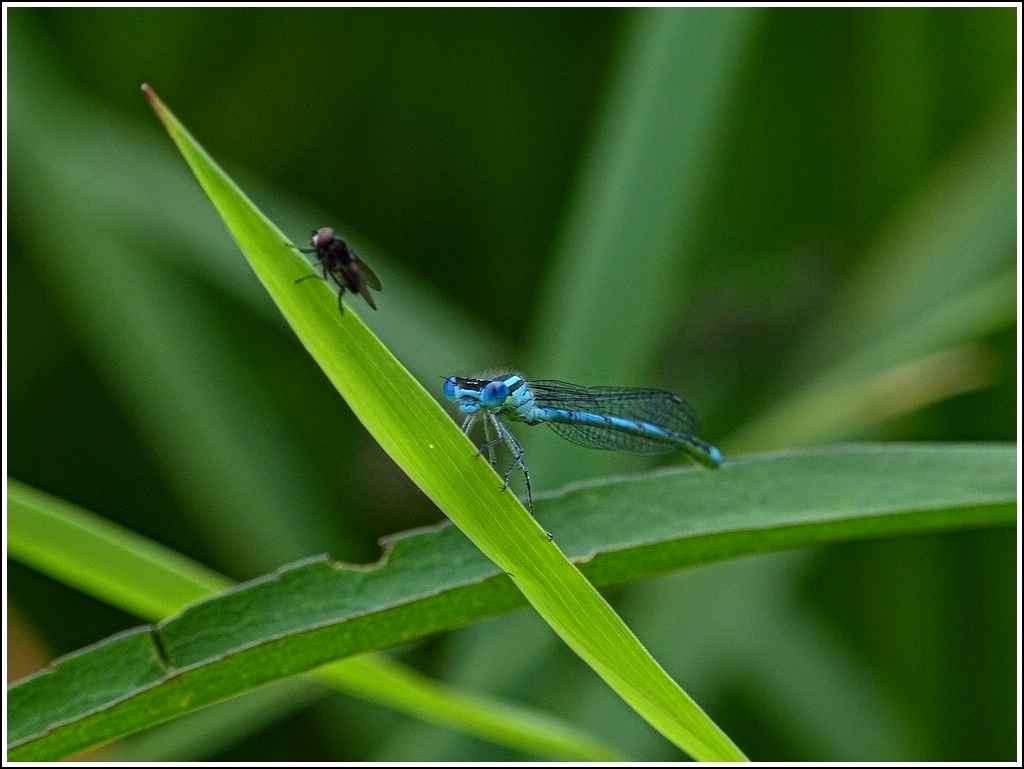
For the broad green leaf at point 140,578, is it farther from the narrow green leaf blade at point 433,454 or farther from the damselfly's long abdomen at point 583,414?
the narrow green leaf blade at point 433,454

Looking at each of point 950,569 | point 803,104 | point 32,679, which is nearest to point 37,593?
point 32,679

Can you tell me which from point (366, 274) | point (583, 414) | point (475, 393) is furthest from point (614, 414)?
point (366, 274)

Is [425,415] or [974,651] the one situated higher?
[974,651]

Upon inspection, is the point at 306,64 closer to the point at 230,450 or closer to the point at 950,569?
the point at 230,450

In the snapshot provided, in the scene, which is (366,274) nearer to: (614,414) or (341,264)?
(341,264)

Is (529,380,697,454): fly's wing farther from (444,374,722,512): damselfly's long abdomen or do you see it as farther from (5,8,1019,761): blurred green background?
(5,8,1019,761): blurred green background

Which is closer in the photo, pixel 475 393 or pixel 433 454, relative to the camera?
pixel 433 454
